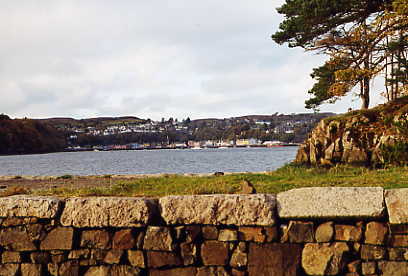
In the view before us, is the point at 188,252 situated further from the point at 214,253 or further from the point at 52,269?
the point at 52,269

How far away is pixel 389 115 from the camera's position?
613 inches

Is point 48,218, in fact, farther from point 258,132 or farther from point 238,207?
point 258,132

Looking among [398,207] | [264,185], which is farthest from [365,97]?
[398,207]

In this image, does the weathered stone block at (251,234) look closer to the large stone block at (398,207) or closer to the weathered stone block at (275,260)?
the weathered stone block at (275,260)

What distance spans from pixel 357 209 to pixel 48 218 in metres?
3.51

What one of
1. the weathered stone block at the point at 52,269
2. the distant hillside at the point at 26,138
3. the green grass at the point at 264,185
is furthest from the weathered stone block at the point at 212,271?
the distant hillside at the point at 26,138

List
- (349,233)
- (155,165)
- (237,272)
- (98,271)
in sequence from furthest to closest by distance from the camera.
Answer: (155,165)
(98,271)
(237,272)
(349,233)

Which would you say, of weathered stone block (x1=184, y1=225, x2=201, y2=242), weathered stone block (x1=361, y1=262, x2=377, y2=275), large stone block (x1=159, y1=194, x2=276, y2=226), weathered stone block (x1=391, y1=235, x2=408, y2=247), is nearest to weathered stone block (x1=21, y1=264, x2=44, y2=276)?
large stone block (x1=159, y1=194, x2=276, y2=226)

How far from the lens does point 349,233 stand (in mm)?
4375

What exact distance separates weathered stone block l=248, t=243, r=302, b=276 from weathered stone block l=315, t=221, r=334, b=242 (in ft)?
0.80

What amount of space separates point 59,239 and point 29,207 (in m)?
0.53

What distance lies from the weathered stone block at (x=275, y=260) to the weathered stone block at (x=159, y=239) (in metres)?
0.94

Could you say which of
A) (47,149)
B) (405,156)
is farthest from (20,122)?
(405,156)

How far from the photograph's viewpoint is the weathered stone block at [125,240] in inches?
188
